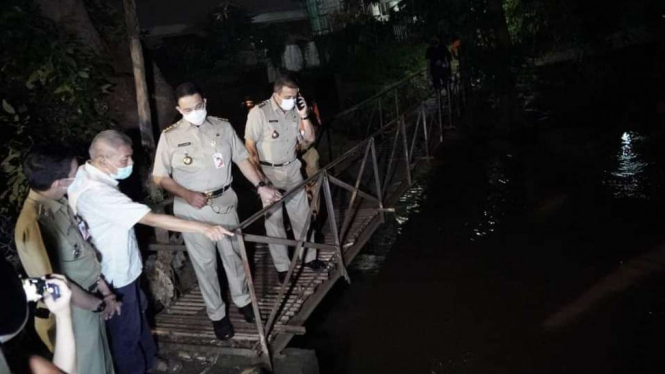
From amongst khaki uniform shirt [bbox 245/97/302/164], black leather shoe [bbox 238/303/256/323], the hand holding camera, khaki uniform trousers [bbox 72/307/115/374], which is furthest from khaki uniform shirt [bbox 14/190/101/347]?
khaki uniform shirt [bbox 245/97/302/164]

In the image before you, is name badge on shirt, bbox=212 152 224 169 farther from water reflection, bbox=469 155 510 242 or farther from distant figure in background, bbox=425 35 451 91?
distant figure in background, bbox=425 35 451 91

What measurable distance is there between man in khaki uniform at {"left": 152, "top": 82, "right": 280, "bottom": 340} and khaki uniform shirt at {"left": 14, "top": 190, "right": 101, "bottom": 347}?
72 cm

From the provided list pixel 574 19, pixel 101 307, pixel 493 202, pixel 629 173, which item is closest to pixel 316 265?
pixel 101 307

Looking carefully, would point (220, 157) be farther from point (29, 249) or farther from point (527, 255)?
point (527, 255)

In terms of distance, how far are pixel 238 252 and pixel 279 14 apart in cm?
1731

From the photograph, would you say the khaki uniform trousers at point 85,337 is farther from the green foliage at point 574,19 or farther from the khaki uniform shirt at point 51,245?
the green foliage at point 574,19

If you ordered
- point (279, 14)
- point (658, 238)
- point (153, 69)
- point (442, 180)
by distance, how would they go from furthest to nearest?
point (279, 14)
point (442, 180)
point (153, 69)
point (658, 238)

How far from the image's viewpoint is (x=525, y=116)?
1191 centimetres

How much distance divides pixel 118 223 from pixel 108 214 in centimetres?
7

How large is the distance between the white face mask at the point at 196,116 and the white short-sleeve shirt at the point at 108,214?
2.17 ft

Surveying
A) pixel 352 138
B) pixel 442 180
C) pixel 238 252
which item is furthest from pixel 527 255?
pixel 352 138

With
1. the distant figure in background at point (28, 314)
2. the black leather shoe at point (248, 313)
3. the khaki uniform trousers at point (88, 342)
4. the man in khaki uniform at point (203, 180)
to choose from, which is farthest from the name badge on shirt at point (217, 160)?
the distant figure in background at point (28, 314)

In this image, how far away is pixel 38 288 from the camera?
1.77 meters

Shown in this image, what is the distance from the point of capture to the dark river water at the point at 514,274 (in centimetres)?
406
